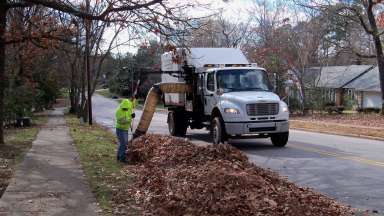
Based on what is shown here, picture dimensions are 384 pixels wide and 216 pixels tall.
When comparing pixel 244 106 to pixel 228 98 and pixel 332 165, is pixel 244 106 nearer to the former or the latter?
pixel 228 98

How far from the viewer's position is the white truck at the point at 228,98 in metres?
17.1

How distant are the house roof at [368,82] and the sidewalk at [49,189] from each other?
4681cm

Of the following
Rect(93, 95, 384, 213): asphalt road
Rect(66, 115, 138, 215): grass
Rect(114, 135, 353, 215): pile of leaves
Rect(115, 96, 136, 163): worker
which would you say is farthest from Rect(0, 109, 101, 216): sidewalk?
Rect(93, 95, 384, 213): asphalt road

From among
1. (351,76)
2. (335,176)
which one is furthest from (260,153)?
(351,76)

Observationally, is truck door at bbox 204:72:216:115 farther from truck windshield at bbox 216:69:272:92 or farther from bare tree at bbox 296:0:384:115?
bare tree at bbox 296:0:384:115

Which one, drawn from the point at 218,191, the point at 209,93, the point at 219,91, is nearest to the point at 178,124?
the point at 209,93

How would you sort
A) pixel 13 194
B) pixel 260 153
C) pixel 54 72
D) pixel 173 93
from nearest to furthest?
pixel 13 194 < pixel 260 153 < pixel 173 93 < pixel 54 72

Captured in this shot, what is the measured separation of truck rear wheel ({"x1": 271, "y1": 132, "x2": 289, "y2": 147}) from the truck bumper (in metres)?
0.45

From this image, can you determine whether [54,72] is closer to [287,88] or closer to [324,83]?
[287,88]

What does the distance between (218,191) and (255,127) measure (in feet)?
30.8

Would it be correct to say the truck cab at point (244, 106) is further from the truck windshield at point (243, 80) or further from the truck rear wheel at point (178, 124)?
the truck rear wheel at point (178, 124)

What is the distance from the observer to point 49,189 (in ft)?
30.6

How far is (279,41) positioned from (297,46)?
2.96 m

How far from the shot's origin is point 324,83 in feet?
213
